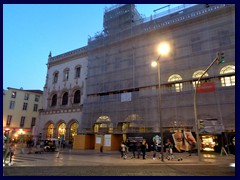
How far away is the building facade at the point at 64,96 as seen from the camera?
35.2 metres

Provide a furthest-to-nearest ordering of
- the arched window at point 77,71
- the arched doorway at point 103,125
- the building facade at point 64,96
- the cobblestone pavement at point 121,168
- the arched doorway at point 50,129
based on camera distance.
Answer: the arched doorway at point 50,129
the arched window at point 77,71
the building facade at point 64,96
the arched doorway at point 103,125
the cobblestone pavement at point 121,168

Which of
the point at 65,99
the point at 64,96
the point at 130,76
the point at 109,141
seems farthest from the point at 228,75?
the point at 64,96

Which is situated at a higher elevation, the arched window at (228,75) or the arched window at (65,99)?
the arched window at (228,75)

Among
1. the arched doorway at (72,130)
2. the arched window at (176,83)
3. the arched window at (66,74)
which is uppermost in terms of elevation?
the arched window at (66,74)

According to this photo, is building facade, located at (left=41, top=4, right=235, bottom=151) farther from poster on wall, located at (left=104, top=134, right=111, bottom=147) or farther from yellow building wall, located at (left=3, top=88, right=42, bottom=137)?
yellow building wall, located at (left=3, top=88, right=42, bottom=137)

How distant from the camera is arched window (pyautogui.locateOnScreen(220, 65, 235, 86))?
23.2m

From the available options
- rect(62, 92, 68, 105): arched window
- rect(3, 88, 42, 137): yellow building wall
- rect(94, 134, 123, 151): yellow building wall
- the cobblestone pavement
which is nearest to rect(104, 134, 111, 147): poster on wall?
rect(94, 134, 123, 151): yellow building wall

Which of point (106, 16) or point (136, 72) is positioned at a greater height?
point (106, 16)

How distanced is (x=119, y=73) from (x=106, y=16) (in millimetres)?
14443

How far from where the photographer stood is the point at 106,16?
128ft

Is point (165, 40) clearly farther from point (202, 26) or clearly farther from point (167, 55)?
point (202, 26)

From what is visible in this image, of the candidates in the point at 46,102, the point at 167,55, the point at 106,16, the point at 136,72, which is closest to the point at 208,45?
the point at 167,55

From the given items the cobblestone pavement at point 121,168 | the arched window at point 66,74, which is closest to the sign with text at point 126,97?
the cobblestone pavement at point 121,168

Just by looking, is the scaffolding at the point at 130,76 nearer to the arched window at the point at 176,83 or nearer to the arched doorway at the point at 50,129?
the arched window at the point at 176,83
